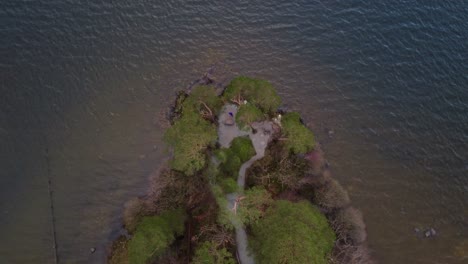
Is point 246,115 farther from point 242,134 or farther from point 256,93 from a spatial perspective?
point 256,93

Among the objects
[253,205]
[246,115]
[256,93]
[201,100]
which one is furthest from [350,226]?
[201,100]

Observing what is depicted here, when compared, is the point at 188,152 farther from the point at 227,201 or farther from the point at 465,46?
the point at 465,46

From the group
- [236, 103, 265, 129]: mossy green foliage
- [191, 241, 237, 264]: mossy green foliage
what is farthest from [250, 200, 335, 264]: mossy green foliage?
[236, 103, 265, 129]: mossy green foliage

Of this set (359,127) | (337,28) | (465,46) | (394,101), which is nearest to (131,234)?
(359,127)

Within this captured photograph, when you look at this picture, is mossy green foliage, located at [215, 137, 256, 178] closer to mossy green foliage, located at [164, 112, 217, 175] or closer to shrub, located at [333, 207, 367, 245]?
mossy green foliage, located at [164, 112, 217, 175]

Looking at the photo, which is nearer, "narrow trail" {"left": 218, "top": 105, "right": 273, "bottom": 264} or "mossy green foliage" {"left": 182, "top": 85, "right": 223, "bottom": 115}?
"narrow trail" {"left": 218, "top": 105, "right": 273, "bottom": 264}

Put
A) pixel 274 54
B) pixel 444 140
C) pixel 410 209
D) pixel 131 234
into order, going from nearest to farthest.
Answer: pixel 131 234, pixel 410 209, pixel 444 140, pixel 274 54

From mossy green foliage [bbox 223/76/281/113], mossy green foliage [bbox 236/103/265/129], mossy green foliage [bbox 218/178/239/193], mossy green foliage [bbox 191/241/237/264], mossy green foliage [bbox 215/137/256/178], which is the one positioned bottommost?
mossy green foliage [bbox 191/241/237/264]
